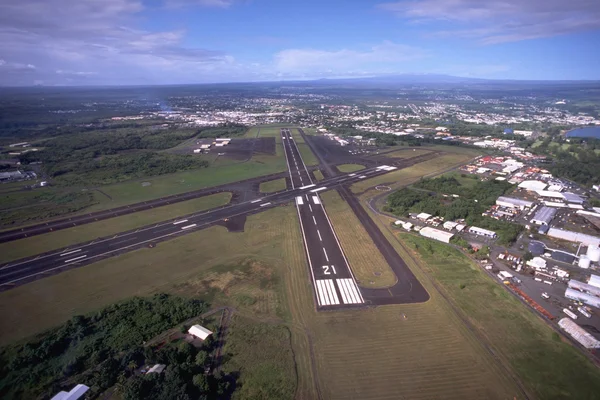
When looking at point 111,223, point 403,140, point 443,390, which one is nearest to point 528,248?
point 443,390

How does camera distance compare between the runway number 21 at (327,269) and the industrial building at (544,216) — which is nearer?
the runway number 21 at (327,269)

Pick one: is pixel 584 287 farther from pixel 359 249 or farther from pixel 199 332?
pixel 199 332

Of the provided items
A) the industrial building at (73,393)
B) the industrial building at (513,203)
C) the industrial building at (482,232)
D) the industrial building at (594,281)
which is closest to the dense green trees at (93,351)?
the industrial building at (73,393)

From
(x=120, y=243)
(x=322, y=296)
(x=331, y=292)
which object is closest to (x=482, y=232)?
(x=331, y=292)

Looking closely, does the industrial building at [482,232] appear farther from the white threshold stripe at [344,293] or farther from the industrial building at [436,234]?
the white threshold stripe at [344,293]

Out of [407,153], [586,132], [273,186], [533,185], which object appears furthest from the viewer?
[586,132]

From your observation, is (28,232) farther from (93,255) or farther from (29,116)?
(29,116)

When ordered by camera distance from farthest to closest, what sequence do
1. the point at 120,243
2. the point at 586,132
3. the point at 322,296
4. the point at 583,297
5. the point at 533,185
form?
the point at 586,132, the point at 533,185, the point at 120,243, the point at 322,296, the point at 583,297
